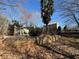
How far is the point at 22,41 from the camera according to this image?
12.5 meters

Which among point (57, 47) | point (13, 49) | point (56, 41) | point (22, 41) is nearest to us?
point (13, 49)

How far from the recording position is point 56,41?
52.3 feet

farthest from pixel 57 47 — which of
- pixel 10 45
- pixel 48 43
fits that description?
pixel 10 45

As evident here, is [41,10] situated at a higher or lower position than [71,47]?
higher

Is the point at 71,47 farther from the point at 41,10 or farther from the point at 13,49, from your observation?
the point at 41,10

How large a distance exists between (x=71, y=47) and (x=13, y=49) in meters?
4.82

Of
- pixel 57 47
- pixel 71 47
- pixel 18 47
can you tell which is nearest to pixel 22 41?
pixel 18 47

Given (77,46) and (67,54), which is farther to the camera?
(77,46)

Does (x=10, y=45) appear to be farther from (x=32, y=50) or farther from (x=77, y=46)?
(x=77, y=46)

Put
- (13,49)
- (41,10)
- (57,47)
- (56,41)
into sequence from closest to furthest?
(13,49), (57,47), (56,41), (41,10)

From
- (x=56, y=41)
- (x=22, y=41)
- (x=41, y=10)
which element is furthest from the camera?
(x=41, y=10)

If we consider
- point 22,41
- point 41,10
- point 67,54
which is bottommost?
point 67,54

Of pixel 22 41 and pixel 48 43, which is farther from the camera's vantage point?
pixel 48 43

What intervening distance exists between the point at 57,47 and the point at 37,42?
61.6 inches
